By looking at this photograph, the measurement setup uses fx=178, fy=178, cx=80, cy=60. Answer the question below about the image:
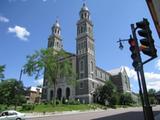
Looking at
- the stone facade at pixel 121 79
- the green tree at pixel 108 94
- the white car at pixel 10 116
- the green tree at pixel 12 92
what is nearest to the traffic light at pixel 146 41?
the white car at pixel 10 116

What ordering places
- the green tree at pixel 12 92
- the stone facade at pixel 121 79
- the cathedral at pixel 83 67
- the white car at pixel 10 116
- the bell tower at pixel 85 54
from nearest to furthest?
the white car at pixel 10 116 → the green tree at pixel 12 92 → the bell tower at pixel 85 54 → the cathedral at pixel 83 67 → the stone facade at pixel 121 79

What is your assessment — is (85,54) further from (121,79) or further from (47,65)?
(121,79)

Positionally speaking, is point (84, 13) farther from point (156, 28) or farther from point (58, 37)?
point (156, 28)

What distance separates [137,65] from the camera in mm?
5445

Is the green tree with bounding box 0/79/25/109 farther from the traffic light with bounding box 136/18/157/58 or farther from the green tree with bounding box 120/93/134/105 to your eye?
the green tree with bounding box 120/93/134/105

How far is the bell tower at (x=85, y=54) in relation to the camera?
56728 mm

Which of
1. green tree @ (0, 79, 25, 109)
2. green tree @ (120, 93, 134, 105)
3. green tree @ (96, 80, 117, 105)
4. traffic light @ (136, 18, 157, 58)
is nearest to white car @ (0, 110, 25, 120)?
green tree @ (0, 79, 25, 109)

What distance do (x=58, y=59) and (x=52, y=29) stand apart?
99.2 feet

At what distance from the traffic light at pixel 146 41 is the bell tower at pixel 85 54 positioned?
50633 mm

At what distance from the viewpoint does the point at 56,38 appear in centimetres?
7500

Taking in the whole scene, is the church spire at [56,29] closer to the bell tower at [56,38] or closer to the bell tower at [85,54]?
the bell tower at [56,38]

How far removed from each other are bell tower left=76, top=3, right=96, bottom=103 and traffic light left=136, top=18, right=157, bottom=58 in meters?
50.6

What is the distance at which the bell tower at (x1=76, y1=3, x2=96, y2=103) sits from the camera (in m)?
56.7

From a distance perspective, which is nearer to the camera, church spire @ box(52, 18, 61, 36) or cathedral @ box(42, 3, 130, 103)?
cathedral @ box(42, 3, 130, 103)
